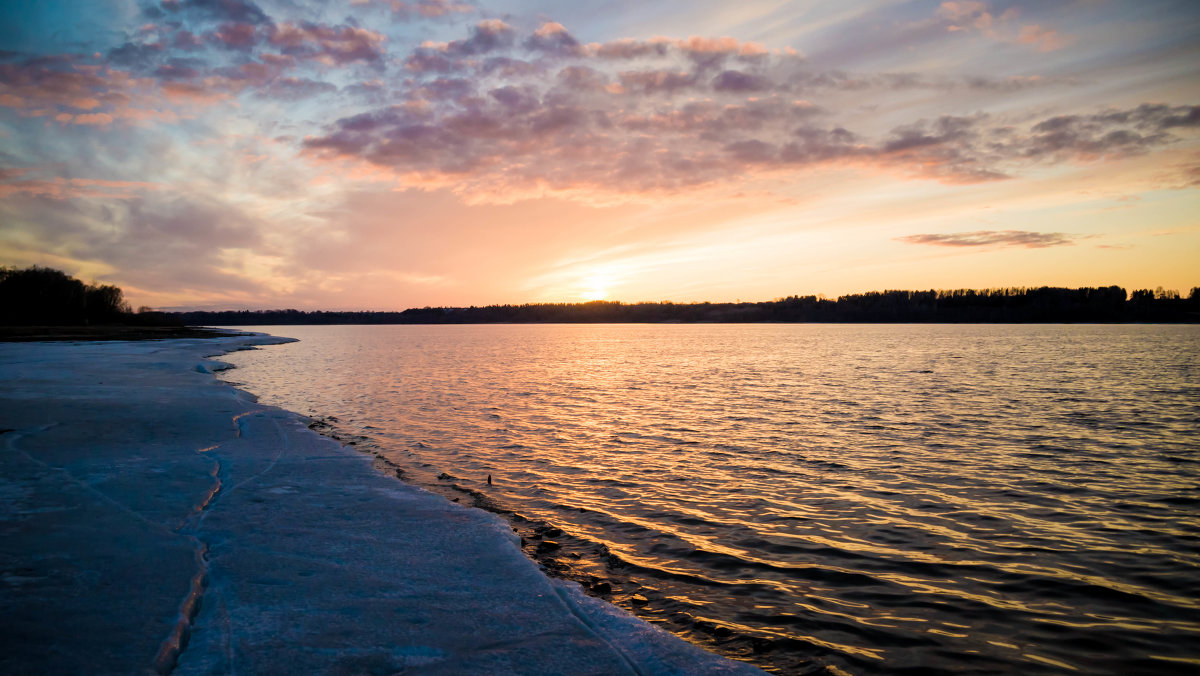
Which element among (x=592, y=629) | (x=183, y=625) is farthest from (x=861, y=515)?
(x=183, y=625)

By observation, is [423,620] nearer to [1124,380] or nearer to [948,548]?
[948,548]

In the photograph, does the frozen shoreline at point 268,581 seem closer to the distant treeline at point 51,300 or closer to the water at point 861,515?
the water at point 861,515

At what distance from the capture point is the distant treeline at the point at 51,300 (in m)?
92.2

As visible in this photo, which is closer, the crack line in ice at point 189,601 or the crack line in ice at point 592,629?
the crack line in ice at point 189,601

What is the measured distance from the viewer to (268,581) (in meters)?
7.09

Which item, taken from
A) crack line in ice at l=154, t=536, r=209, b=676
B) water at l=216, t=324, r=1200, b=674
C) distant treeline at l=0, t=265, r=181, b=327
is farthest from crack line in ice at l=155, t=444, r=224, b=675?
distant treeline at l=0, t=265, r=181, b=327

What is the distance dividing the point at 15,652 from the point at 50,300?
129 meters

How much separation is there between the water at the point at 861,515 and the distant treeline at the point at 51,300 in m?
99.6

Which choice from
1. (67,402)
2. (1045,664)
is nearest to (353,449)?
(67,402)

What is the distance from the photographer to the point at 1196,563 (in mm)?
9000

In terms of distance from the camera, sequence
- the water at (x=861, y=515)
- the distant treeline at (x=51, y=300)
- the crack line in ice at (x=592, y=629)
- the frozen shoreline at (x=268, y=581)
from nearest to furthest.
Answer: the frozen shoreline at (x=268, y=581)
the crack line in ice at (x=592, y=629)
the water at (x=861, y=515)
the distant treeline at (x=51, y=300)

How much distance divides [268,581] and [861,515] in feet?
33.9

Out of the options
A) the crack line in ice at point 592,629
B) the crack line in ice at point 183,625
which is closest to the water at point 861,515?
the crack line in ice at point 592,629

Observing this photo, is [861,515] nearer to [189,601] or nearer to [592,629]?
[592,629]
